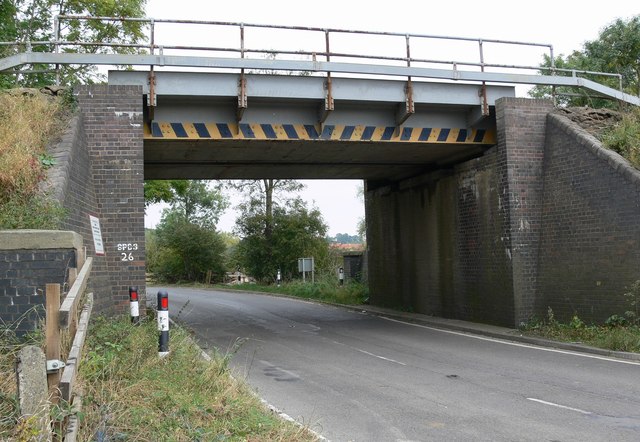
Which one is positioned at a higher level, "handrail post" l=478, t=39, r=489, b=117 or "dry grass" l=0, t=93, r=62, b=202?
"handrail post" l=478, t=39, r=489, b=117

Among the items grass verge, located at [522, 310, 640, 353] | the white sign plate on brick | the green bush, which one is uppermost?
the green bush

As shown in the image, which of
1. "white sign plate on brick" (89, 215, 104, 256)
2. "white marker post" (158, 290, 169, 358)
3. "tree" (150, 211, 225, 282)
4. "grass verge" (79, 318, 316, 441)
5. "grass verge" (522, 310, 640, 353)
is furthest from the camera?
"tree" (150, 211, 225, 282)

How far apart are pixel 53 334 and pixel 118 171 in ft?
31.3

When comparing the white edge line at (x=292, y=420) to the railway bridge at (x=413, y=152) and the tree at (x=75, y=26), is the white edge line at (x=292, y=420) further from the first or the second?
the tree at (x=75, y=26)

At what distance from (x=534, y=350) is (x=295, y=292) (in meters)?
20.7

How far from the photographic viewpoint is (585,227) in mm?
14383

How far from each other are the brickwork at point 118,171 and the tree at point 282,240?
26276mm

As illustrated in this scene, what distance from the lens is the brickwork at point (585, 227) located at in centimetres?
1327

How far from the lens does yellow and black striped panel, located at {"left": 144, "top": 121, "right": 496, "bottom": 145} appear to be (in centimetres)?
1492

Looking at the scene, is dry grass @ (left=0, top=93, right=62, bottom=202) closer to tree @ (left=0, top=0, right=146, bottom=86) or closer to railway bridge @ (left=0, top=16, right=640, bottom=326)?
railway bridge @ (left=0, top=16, right=640, bottom=326)

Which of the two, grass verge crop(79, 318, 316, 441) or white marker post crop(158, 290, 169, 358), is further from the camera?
white marker post crop(158, 290, 169, 358)

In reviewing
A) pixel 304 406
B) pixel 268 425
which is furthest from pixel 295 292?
pixel 268 425

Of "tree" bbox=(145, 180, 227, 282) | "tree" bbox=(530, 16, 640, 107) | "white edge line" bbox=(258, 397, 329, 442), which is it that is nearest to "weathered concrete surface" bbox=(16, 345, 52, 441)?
"white edge line" bbox=(258, 397, 329, 442)

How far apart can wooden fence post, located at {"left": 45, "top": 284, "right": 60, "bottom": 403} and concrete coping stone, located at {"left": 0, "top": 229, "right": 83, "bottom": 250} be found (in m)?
2.71
